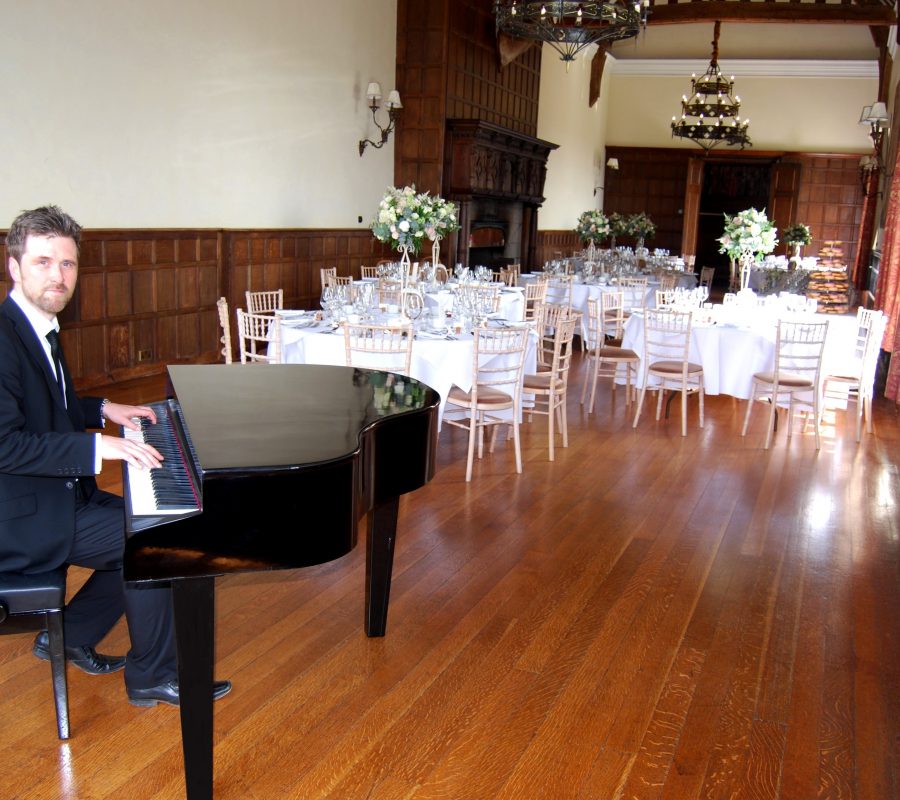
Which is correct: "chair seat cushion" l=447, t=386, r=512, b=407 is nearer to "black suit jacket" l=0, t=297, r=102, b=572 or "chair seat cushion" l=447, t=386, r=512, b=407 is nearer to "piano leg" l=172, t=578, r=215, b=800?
"black suit jacket" l=0, t=297, r=102, b=572

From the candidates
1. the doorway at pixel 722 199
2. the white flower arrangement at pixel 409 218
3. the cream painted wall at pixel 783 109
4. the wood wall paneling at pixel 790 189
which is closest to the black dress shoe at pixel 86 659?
the white flower arrangement at pixel 409 218

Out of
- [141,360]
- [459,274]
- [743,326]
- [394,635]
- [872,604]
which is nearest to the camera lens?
[394,635]

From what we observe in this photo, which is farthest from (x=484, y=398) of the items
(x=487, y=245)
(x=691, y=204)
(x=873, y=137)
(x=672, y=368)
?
(x=691, y=204)

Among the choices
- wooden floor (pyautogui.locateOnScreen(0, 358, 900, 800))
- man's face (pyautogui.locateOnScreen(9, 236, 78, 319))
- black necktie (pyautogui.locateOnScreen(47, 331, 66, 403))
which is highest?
man's face (pyautogui.locateOnScreen(9, 236, 78, 319))

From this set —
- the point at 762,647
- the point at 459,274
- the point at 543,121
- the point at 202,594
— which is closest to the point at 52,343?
the point at 202,594

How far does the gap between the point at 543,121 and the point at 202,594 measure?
15496mm

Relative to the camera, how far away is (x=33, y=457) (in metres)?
2.34

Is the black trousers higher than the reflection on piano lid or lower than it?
lower

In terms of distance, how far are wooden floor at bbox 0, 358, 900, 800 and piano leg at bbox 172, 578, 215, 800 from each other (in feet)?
0.63

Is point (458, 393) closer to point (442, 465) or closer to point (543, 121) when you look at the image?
point (442, 465)

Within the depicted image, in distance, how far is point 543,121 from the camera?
16453 millimetres

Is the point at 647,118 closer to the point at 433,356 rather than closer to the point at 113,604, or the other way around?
the point at 433,356

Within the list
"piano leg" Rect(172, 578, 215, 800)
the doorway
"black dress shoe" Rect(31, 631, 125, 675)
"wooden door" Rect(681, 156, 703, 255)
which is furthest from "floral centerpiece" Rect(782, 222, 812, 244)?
"piano leg" Rect(172, 578, 215, 800)

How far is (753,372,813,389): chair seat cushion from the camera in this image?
6590 mm
